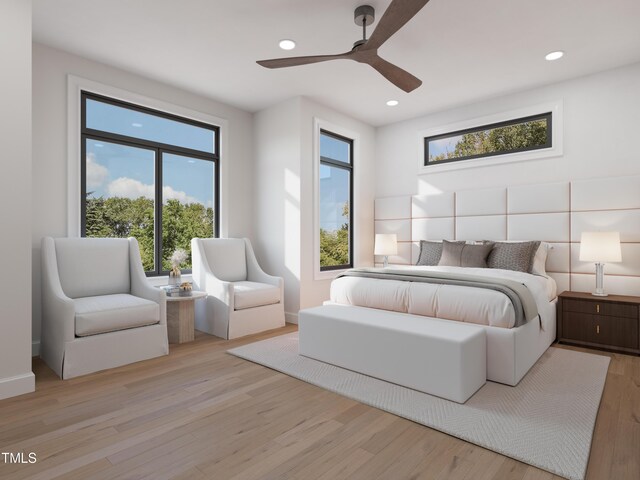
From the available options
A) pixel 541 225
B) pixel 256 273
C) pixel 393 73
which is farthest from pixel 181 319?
pixel 541 225

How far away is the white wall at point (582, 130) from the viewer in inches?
147

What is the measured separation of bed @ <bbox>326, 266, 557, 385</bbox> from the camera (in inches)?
101

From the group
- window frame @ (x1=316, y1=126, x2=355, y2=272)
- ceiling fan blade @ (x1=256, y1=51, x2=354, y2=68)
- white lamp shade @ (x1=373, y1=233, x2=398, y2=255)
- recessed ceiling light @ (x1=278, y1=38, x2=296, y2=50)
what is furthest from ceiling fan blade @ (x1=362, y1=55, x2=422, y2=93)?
white lamp shade @ (x1=373, y1=233, x2=398, y2=255)

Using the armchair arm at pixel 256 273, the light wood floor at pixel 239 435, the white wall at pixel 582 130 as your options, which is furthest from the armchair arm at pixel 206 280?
the white wall at pixel 582 130

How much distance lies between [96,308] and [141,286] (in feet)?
1.96

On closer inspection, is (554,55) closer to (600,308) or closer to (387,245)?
(600,308)

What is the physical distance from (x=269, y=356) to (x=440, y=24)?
302 centimetres

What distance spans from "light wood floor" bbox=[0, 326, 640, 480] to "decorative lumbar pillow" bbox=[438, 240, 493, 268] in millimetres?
1544

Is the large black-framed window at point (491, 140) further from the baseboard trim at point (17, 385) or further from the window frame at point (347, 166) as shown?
the baseboard trim at point (17, 385)

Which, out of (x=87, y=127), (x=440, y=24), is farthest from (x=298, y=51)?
(x=87, y=127)

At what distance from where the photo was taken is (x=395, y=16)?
217cm

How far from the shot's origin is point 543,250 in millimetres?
3930

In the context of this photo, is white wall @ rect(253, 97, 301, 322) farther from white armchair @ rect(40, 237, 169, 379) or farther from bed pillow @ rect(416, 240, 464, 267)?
white armchair @ rect(40, 237, 169, 379)

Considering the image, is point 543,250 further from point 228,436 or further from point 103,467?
point 103,467
